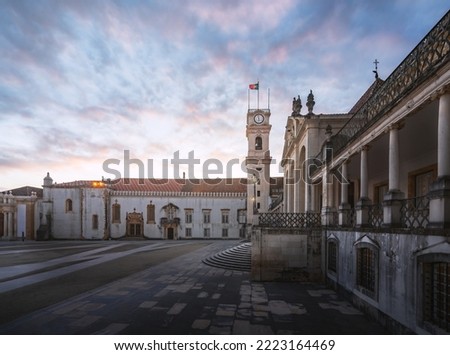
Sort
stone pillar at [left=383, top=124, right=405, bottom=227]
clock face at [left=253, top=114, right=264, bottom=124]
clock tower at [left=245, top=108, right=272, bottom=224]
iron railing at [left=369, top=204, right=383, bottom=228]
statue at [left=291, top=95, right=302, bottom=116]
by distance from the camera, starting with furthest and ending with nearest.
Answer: clock face at [left=253, top=114, right=264, bottom=124]
clock tower at [left=245, top=108, right=272, bottom=224]
statue at [left=291, top=95, right=302, bottom=116]
iron railing at [left=369, top=204, right=383, bottom=228]
stone pillar at [left=383, top=124, right=405, bottom=227]

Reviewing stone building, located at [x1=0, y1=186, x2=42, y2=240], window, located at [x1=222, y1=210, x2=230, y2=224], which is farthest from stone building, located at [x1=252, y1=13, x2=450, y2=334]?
stone building, located at [x1=0, y1=186, x2=42, y2=240]

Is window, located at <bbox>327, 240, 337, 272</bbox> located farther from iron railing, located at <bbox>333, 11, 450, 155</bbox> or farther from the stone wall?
iron railing, located at <bbox>333, 11, 450, 155</bbox>

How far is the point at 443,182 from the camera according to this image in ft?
20.3

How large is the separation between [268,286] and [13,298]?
33.7 feet

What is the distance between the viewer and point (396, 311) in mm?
7520

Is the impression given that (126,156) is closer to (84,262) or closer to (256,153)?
(256,153)

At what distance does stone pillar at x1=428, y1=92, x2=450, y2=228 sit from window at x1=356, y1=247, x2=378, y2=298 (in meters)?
3.05

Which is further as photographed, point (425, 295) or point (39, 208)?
point (39, 208)

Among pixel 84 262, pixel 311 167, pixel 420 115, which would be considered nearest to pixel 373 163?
pixel 311 167

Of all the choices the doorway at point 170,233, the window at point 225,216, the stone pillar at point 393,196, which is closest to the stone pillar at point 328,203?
the stone pillar at point 393,196

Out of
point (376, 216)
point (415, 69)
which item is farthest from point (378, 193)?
point (415, 69)

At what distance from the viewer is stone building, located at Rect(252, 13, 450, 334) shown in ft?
21.0

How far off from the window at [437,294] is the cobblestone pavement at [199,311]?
2.04 m

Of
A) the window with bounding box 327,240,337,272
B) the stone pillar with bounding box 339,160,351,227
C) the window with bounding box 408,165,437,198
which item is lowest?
the window with bounding box 327,240,337,272
